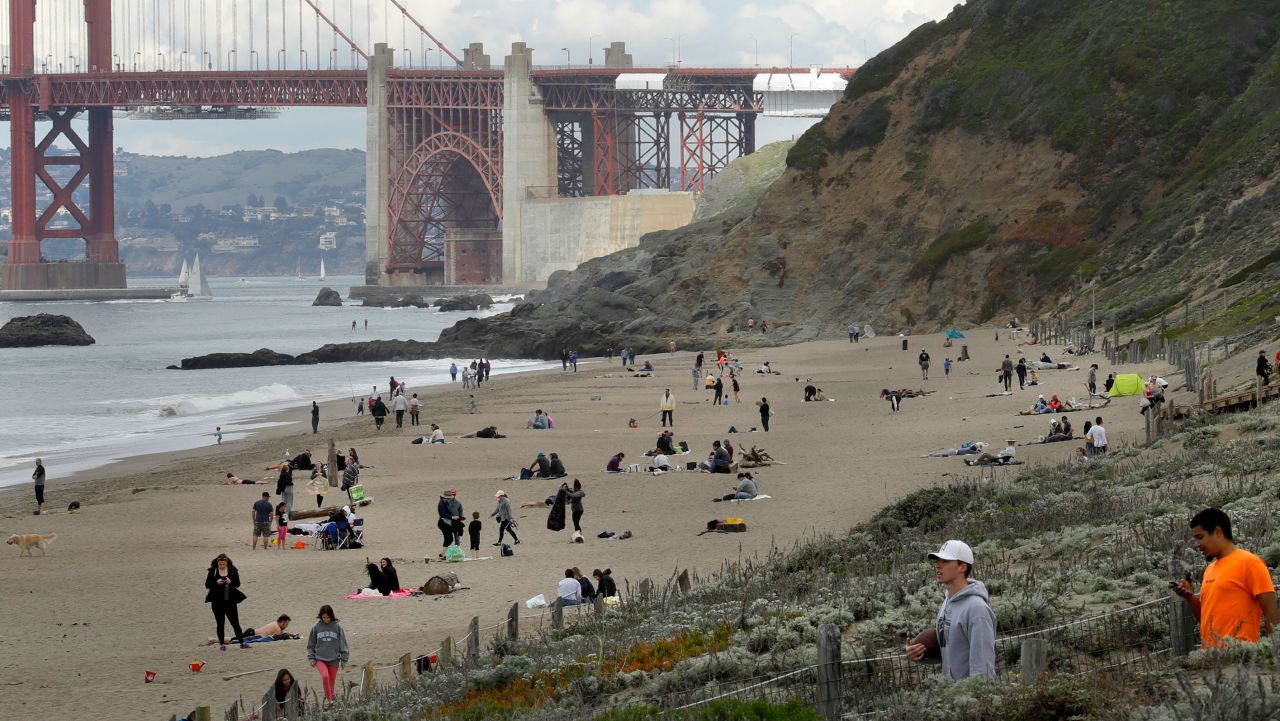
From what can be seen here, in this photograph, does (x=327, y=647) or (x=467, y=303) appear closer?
(x=327, y=647)

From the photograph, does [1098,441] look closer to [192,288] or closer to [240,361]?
[240,361]

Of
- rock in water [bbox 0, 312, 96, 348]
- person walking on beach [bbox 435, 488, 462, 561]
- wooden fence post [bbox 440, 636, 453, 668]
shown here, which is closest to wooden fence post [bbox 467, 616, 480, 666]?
wooden fence post [bbox 440, 636, 453, 668]

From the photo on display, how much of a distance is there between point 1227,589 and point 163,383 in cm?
5652

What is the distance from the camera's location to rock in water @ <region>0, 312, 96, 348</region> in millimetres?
91312

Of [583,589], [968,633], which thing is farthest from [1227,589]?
[583,589]

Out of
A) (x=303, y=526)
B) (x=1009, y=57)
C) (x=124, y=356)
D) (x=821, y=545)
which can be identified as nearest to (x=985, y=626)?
(x=821, y=545)

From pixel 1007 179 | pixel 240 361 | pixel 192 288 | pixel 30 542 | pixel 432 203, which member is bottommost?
pixel 30 542

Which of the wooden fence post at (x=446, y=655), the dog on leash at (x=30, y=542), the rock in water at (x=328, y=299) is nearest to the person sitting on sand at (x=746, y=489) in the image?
the dog on leash at (x=30, y=542)

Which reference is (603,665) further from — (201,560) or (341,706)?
(201,560)

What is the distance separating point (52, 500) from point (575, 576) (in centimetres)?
1399

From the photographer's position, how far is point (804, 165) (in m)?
68.1

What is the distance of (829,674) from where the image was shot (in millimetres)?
Result: 7996

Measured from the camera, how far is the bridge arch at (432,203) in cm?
13012

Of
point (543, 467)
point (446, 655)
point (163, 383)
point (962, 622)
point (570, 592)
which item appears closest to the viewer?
point (962, 622)
